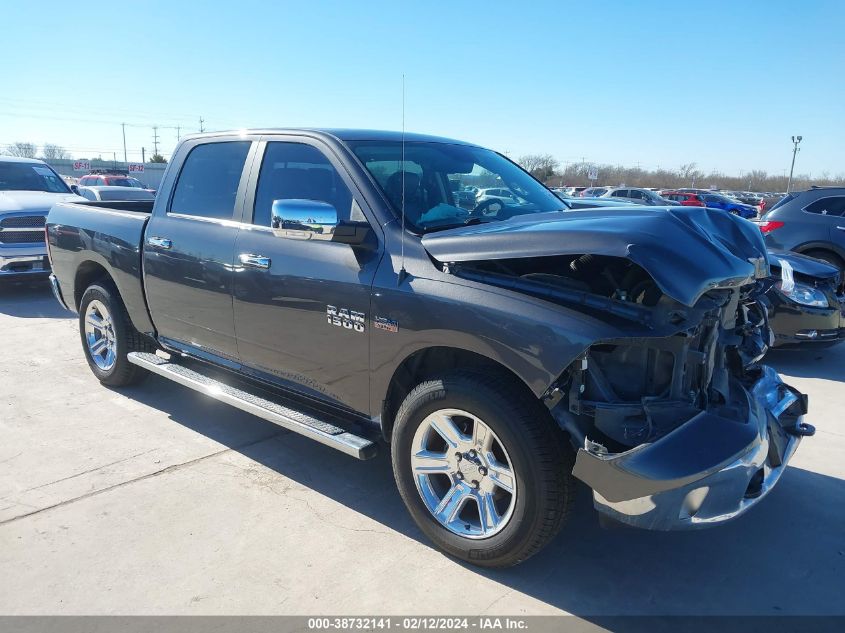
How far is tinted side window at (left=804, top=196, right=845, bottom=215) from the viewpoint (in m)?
8.80

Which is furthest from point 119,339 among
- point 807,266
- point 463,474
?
point 807,266

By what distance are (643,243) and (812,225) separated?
7.86m

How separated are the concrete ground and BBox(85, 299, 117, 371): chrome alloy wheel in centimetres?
83

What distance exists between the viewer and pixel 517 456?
2654mm

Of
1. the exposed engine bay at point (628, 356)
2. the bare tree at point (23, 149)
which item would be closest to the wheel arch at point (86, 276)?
the exposed engine bay at point (628, 356)

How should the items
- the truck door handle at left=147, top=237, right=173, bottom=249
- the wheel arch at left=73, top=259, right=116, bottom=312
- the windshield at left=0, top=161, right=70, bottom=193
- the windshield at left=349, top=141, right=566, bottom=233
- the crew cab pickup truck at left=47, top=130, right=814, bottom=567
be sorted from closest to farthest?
the crew cab pickup truck at left=47, top=130, right=814, bottom=567, the windshield at left=349, top=141, right=566, bottom=233, the truck door handle at left=147, top=237, right=173, bottom=249, the wheel arch at left=73, top=259, right=116, bottom=312, the windshield at left=0, top=161, right=70, bottom=193

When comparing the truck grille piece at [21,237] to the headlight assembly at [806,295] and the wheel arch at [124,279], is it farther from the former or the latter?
the headlight assembly at [806,295]

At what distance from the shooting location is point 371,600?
2.75m

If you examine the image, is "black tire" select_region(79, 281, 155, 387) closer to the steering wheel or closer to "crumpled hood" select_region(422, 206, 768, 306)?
the steering wheel

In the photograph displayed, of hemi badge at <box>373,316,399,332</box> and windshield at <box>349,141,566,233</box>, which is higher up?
windshield at <box>349,141,566,233</box>

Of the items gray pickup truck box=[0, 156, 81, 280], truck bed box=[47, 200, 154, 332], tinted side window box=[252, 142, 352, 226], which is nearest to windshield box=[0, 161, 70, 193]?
gray pickup truck box=[0, 156, 81, 280]

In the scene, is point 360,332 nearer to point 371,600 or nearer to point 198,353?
point 371,600

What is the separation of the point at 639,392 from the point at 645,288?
1.52 ft

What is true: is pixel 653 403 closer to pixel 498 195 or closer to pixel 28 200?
pixel 498 195
